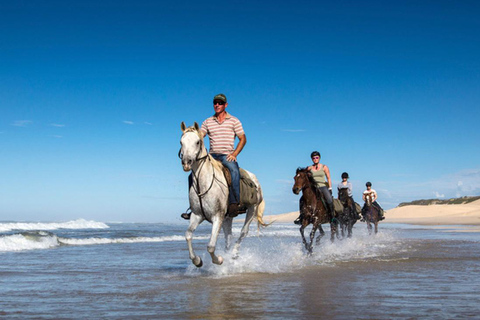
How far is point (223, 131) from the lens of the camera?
31.7ft

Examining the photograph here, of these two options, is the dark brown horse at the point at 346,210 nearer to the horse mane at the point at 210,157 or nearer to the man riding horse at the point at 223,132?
the man riding horse at the point at 223,132

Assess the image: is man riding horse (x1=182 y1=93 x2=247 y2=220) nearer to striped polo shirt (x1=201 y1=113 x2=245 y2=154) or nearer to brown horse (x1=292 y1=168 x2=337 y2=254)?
striped polo shirt (x1=201 y1=113 x2=245 y2=154)

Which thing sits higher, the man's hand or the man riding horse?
the man riding horse

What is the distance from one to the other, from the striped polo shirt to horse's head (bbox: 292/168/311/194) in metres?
4.02

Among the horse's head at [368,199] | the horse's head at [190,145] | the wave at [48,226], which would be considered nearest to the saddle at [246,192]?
the horse's head at [190,145]

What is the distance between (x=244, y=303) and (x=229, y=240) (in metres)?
4.46

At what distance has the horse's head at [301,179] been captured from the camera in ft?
43.6

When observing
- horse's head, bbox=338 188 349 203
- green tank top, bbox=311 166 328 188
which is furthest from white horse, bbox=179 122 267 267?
horse's head, bbox=338 188 349 203

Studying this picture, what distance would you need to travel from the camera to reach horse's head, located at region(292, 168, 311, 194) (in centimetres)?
1328

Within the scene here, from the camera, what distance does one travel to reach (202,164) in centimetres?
876

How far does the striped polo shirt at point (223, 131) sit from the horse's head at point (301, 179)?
402 centimetres

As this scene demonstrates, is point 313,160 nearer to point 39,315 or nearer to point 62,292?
point 62,292

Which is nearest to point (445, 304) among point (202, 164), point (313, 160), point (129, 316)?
point (129, 316)

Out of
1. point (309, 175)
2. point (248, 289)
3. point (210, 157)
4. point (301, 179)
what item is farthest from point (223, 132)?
point (309, 175)
